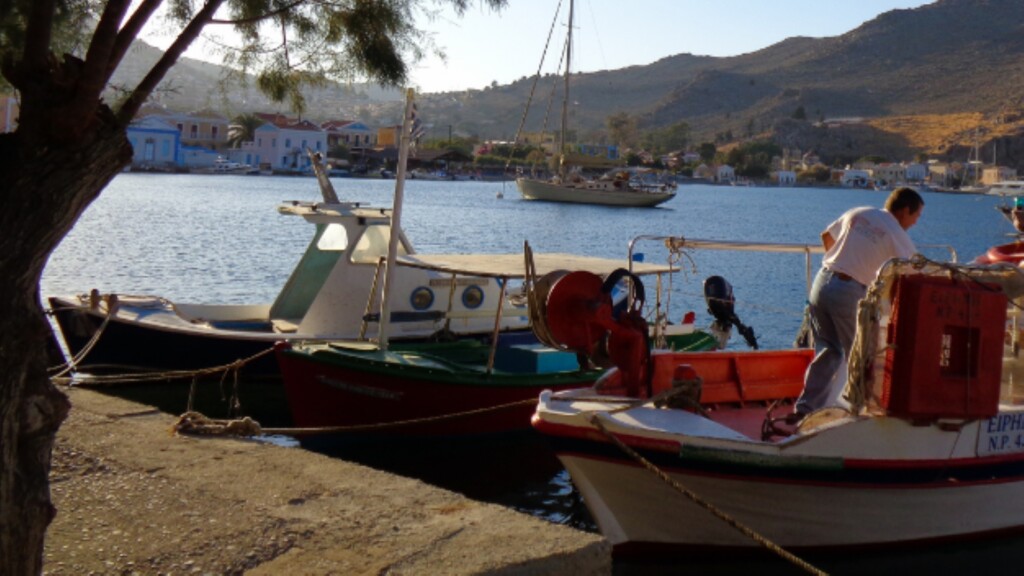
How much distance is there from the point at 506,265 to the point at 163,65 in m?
8.30

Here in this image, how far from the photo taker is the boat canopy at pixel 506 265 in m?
12.5

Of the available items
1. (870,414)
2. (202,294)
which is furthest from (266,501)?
(202,294)

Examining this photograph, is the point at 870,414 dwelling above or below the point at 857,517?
above

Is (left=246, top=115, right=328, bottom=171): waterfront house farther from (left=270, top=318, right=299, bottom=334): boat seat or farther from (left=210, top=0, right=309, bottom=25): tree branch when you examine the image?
(left=210, top=0, right=309, bottom=25): tree branch

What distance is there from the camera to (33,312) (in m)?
4.29

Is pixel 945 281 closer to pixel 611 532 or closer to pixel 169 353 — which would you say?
pixel 611 532

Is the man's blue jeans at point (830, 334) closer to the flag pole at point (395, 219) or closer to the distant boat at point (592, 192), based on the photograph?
the flag pole at point (395, 219)

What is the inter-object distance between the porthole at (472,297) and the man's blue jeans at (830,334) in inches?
256

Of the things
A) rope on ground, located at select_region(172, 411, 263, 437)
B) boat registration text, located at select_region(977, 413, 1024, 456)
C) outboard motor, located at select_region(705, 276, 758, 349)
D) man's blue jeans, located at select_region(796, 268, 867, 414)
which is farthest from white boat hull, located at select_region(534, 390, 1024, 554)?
outboard motor, located at select_region(705, 276, 758, 349)

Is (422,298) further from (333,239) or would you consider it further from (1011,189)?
(1011,189)

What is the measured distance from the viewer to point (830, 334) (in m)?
8.69

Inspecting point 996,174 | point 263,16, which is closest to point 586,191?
→ point 263,16

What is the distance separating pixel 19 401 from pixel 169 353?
10690 mm

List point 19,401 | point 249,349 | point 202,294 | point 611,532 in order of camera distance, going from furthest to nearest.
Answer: point 202,294 → point 249,349 → point 611,532 → point 19,401
